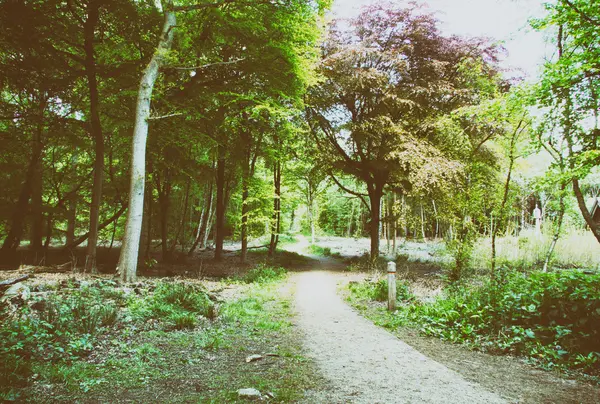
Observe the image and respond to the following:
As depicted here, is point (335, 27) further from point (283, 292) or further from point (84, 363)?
point (84, 363)

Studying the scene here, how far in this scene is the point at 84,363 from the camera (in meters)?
3.63

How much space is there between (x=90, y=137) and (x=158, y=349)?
1177 cm

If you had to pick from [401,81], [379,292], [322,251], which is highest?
[401,81]

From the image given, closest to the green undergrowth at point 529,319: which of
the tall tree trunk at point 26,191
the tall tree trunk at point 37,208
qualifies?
the tall tree trunk at point 26,191

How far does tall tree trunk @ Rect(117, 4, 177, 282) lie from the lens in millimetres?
8281

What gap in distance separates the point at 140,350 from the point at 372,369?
2.95 m

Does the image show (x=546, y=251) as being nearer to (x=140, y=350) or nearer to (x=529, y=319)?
(x=529, y=319)

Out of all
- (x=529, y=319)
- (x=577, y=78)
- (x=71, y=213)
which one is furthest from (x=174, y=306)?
(x=71, y=213)

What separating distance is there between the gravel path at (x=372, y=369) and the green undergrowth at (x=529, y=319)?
43.1 inches

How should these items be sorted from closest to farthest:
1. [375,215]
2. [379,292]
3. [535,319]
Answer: [535,319] < [379,292] < [375,215]

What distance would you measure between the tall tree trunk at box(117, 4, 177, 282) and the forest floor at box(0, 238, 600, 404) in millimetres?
3595

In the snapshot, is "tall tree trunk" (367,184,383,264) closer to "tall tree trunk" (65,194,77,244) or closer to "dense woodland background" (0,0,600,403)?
"dense woodland background" (0,0,600,403)

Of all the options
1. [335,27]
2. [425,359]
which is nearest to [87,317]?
[425,359]

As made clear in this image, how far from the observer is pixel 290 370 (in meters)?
3.87
